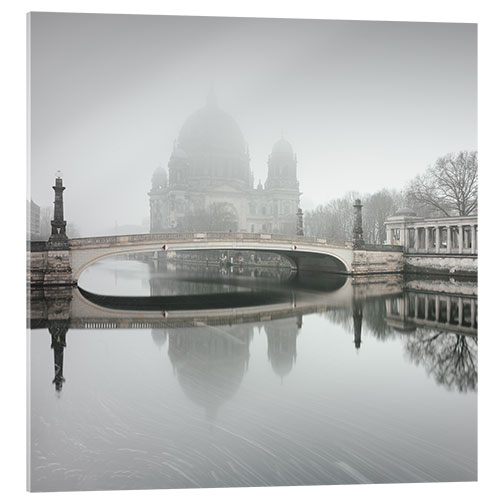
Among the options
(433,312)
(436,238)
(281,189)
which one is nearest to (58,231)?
(433,312)

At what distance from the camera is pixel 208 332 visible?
16.3 feet

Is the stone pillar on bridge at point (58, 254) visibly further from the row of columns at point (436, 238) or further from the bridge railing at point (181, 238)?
the row of columns at point (436, 238)

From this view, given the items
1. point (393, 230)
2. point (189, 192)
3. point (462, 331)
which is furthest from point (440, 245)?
point (189, 192)

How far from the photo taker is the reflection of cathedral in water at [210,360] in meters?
2.92

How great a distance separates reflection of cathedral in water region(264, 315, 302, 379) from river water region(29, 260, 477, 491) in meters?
0.03

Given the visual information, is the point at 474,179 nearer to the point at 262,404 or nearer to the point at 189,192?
A: the point at 262,404

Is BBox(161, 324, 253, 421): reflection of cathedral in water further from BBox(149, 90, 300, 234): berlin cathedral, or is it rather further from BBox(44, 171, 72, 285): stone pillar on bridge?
BBox(149, 90, 300, 234): berlin cathedral

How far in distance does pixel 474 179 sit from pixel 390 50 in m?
7.67

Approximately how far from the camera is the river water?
1981mm

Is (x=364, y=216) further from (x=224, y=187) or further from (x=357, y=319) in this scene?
(x=357, y=319)

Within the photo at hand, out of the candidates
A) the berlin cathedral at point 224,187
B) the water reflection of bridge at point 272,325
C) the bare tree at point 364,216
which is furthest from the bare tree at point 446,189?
the berlin cathedral at point 224,187

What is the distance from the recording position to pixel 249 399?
2.84 m

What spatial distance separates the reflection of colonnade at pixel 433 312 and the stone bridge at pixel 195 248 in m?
3.81

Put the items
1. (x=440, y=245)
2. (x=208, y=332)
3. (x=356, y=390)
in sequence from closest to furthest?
(x=356, y=390), (x=208, y=332), (x=440, y=245)
